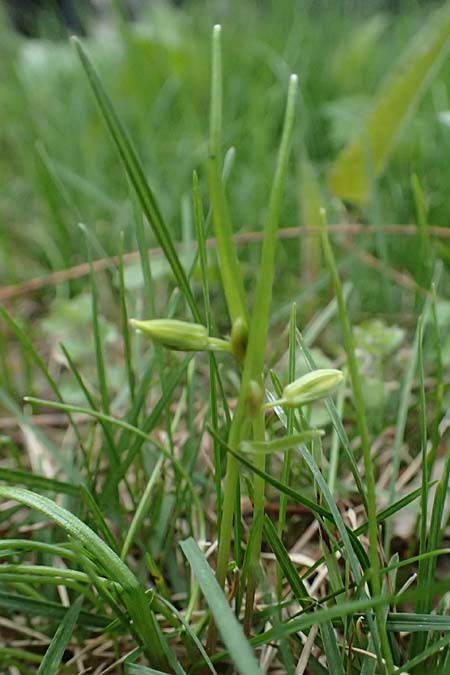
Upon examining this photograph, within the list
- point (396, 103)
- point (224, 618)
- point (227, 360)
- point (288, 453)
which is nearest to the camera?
point (224, 618)

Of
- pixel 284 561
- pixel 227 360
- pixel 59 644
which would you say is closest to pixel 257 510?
pixel 284 561

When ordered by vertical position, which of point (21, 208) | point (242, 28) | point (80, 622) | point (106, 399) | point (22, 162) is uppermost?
point (242, 28)

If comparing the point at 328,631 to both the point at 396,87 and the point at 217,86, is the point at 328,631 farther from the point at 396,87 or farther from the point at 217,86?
the point at 396,87

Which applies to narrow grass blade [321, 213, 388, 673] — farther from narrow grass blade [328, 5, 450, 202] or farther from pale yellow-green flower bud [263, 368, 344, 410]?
narrow grass blade [328, 5, 450, 202]

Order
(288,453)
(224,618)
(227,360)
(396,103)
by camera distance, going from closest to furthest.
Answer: (224,618), (288,453), (227,360), (396,103)

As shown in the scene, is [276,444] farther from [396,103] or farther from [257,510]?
[396,103]

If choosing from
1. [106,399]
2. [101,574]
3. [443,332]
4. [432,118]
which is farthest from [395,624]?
[432,118]

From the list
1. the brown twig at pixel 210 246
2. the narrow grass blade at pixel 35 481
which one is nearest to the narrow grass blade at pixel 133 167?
the narrow grass blade at pixel 35 481

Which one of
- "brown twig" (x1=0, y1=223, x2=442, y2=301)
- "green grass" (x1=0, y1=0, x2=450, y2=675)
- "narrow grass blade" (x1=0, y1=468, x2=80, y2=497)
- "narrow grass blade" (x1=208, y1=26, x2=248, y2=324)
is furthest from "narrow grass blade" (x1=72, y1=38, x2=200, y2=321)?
"brown twig" (x1=0, y1=223, x2=442, y2=301)
